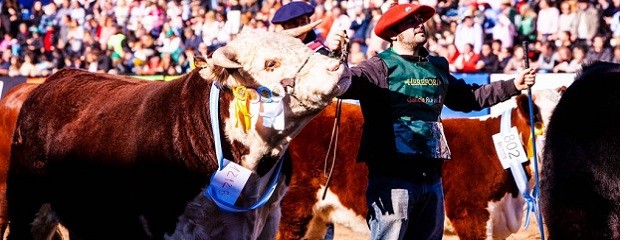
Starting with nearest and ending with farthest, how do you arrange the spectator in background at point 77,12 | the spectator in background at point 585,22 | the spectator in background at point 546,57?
the spectator in background at point 546,57 → the spectator in background at point 585,22 → the spectator in background at point 77,12

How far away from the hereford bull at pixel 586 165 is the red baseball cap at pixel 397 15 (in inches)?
44.0

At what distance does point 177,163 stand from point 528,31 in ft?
37.6

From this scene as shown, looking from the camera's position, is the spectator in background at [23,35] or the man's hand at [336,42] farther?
the spectator in background at [23,35]

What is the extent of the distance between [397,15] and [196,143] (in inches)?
44.2

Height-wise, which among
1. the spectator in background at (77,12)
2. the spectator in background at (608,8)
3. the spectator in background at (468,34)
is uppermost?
the spectator in background at (608,8)

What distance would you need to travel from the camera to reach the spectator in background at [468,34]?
15719 millimetres

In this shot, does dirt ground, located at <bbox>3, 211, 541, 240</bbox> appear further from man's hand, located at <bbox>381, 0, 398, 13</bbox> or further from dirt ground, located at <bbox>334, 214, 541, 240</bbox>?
man's hand, located at <bbox>381, 0, 398, 13</bbox>

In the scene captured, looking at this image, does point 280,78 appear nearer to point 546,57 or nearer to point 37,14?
point 546,57

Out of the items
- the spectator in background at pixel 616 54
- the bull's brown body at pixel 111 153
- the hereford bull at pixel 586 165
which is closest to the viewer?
the hereford bull at pixel 586 165

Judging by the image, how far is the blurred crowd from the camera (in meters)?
14.7

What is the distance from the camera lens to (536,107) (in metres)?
7.67

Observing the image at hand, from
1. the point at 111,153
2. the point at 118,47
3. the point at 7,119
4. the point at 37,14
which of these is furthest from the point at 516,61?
the point at 37,14

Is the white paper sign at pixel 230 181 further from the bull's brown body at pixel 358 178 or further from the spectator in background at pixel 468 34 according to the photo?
the spectator in background at pixel 468 34

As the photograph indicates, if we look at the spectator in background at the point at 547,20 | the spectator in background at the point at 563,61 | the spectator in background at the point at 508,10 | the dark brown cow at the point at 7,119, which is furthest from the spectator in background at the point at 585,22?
the dark brown cow at the point at 7,119
